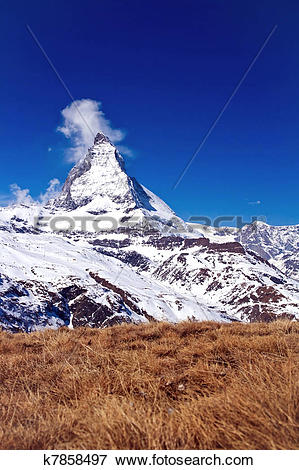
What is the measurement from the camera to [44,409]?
3.16m

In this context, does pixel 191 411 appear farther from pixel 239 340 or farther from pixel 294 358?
pixel 239 340

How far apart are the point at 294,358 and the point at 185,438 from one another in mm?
2531

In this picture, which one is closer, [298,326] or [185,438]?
[185,438]

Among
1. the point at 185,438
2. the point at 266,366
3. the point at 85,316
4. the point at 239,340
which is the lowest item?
the point at 185,438

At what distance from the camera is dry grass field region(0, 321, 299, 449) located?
222cm

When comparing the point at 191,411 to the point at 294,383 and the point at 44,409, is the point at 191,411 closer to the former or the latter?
the point at 294,383

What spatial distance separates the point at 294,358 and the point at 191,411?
221 cm

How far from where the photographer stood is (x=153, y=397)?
10.8 feet

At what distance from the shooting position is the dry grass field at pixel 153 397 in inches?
87.6

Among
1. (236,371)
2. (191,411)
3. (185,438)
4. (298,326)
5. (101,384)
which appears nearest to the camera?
(185,438)
